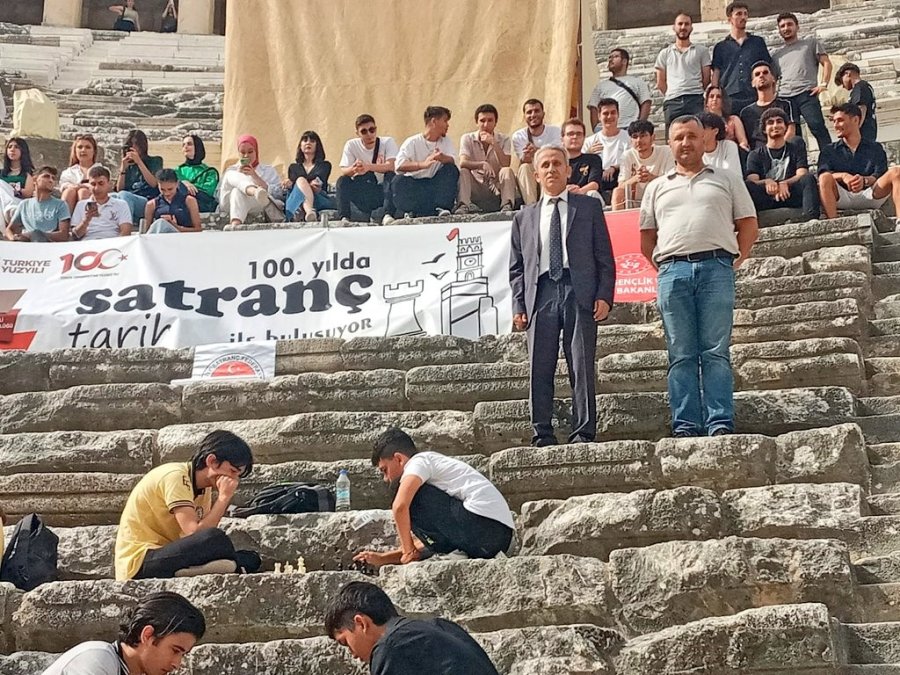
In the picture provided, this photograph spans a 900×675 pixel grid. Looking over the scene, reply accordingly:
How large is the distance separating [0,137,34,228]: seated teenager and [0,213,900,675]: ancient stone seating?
10.2 feet

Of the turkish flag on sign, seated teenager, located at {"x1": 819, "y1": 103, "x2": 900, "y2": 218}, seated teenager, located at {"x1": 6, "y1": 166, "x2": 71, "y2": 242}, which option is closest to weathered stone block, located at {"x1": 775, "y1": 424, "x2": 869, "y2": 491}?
the turkish flag on sign

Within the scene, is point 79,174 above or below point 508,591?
above

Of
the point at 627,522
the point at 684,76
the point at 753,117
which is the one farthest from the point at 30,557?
the point at 684,76

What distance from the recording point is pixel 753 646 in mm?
5230

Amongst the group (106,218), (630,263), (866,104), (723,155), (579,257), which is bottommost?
(579,257)

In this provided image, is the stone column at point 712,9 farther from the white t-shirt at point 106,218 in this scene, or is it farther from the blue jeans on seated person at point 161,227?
the blue jeans on seated person at point 161,227

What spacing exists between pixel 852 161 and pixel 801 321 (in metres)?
2.41

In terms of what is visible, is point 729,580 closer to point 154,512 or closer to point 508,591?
point 508,591

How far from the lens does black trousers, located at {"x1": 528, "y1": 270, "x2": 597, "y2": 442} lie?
7340 millimetres

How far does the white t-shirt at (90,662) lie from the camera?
491 cm

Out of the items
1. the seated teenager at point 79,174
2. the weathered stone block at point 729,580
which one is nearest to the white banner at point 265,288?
the seated teenager at point 79,174

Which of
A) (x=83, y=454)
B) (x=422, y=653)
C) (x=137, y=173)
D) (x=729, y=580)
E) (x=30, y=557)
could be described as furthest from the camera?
(x=137, y=173)

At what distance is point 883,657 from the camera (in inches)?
211

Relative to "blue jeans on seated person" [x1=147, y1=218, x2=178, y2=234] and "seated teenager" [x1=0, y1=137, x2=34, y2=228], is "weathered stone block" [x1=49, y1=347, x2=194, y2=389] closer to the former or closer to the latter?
"blue jeans on seated person" [x1=147, y1=218, x2=178, y2=234]
